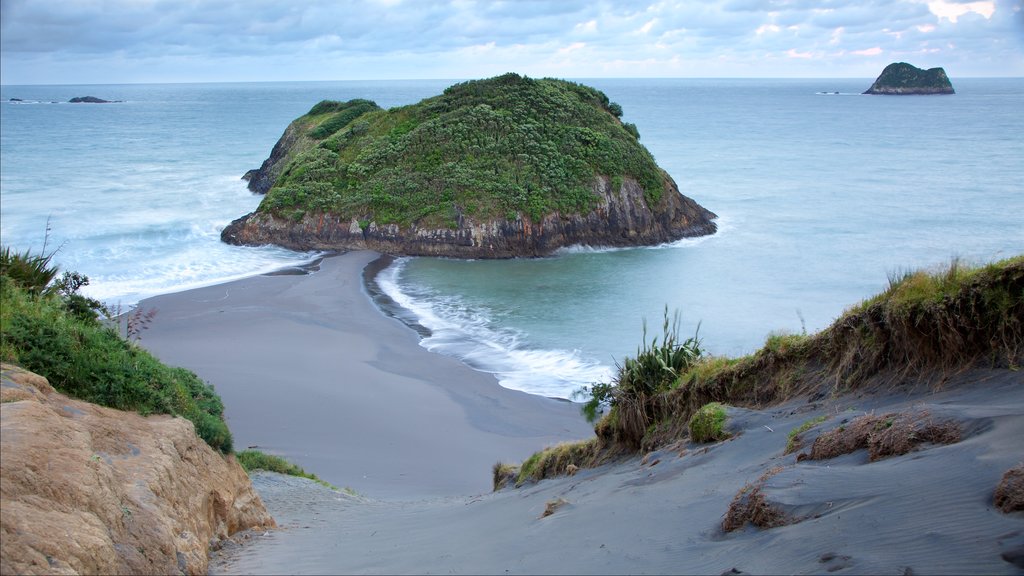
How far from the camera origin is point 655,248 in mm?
45000

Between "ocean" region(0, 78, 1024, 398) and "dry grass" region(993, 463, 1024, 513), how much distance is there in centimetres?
550

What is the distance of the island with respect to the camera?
44.0m

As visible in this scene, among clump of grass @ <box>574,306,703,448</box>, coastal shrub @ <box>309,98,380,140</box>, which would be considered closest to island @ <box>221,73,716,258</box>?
coastal shrub @ <box>309,98,380,140</box>

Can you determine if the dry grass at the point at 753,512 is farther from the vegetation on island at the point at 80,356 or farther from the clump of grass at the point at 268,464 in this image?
the clump of grass at the point at 268,464

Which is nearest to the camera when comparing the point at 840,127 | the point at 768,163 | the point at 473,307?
the point at 473,307

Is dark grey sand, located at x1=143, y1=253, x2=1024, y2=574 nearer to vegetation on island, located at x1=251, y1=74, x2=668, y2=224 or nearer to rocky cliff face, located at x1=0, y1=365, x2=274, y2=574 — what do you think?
rocky cliff face, located at x1=0, y1=365, x2=274, y2=574

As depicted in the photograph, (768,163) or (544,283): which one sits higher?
(768,163)

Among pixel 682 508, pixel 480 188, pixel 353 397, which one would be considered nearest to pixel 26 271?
pixel 682 508

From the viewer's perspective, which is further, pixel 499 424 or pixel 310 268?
pixel 310 268

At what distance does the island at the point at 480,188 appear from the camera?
44000 millimetres

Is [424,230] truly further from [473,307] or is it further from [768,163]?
[768,163]

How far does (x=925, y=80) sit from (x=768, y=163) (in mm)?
85735

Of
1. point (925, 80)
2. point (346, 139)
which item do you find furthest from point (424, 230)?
point (925, 80)

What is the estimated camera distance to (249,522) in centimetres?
964
